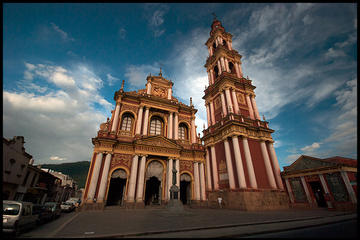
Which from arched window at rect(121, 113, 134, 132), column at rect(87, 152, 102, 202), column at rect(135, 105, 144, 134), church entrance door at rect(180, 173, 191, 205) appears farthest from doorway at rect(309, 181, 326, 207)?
column at rect(87, 152, 102, 202)

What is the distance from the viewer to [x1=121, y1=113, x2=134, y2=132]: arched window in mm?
19906

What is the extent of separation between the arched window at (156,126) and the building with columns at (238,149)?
6.71 m

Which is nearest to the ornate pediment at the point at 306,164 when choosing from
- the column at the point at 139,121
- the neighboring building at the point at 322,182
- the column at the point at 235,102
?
the neighboring building at the point at 322,182

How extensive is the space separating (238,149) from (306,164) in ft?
25.1

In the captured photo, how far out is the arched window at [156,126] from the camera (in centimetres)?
2167

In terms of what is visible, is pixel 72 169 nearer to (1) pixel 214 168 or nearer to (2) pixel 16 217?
(1) pixel 214 168

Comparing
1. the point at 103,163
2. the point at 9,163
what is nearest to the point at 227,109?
the point at 103,163

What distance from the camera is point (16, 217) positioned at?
5723mm

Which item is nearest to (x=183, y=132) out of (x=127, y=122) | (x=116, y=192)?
(x=127, y=122)

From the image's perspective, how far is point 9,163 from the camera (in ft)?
49.1

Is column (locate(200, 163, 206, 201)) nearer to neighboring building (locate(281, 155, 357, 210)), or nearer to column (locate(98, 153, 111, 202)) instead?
neighboring building (locate(281, 155, 357, 210))

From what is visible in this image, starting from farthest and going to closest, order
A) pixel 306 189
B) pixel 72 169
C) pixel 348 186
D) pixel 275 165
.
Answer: pixel 72 169, pixel 275 165, pixel 306 189, pixel 348 186

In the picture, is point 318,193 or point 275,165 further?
point 275,165

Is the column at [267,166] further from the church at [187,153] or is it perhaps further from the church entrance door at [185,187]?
the church entrance door at [185,187]
